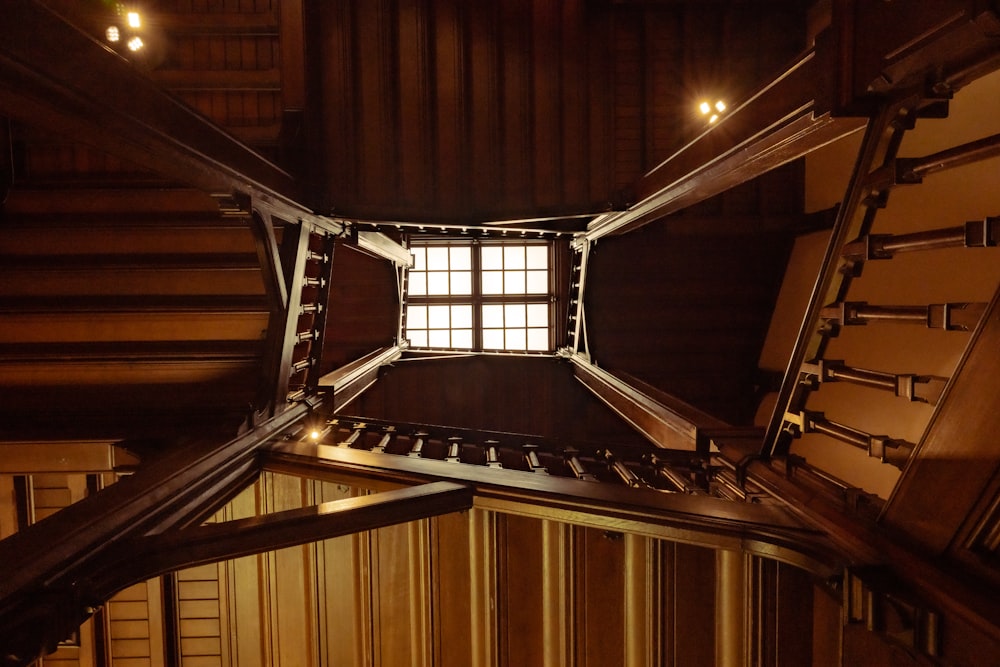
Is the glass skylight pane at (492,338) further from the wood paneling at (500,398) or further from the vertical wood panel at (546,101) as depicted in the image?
the vertical wood panel at (546,101)

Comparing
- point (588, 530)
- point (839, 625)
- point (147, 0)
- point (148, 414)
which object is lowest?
point (839, 625)

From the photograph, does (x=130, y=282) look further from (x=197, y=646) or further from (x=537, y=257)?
(x=537, y=257)

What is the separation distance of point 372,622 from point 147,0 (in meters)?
5.05

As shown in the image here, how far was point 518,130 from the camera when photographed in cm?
495

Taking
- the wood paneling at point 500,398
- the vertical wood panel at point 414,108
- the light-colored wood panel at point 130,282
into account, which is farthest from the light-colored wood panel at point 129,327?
the wood paneling at point 500,398

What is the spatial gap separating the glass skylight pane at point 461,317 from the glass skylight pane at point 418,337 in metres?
0.40

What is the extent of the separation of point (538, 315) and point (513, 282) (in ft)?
1.71

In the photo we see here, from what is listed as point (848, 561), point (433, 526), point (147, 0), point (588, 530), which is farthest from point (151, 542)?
point (147, 0)

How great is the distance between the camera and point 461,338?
21.6 ft

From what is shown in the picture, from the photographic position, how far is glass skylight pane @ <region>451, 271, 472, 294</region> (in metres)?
6.48

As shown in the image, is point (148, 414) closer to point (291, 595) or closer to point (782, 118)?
point (291, 595)

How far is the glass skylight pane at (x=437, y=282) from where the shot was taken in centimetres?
648

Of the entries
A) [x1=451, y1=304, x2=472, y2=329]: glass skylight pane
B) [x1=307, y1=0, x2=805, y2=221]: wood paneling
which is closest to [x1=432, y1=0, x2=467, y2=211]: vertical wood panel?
[x1=307, y1=0, x2=805, y2=221]: wood paneling

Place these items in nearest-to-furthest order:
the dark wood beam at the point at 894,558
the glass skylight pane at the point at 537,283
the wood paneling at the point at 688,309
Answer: the dark wood beam at the point at 894,558 < the wood paneling at the point at 688,309 < the glass skylight pane at the point at 537,283
